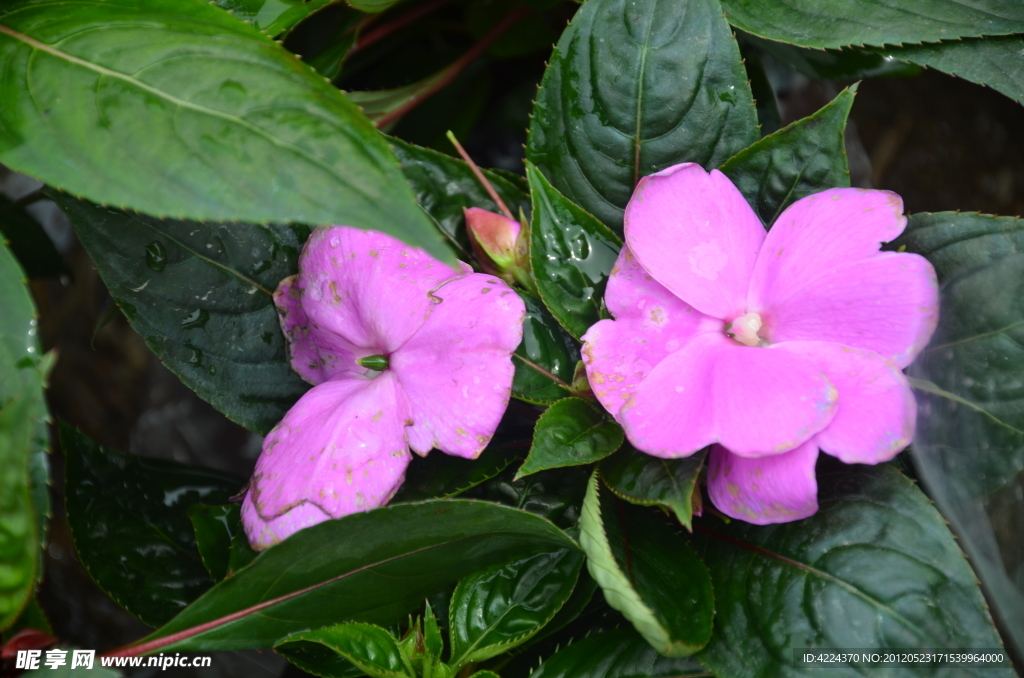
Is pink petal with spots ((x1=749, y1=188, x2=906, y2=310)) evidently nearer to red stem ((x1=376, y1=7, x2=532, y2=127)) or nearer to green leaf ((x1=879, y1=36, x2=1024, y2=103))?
green leaf ((x1=879, y1=36, x2=1024, y2=103))

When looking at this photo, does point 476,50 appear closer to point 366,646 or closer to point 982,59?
point 982,59

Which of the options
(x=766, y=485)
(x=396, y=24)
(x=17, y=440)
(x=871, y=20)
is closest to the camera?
(x=17, y=440)

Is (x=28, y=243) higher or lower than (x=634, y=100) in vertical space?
lower

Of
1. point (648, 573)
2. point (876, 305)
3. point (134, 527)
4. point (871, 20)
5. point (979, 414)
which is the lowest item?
point (134, 527)

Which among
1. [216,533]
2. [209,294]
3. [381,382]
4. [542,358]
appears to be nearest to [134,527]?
[216,533]

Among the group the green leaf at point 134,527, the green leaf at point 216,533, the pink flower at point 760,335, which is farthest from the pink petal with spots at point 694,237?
the green leaf at point 134,527

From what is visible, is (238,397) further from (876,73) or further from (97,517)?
(876,73)

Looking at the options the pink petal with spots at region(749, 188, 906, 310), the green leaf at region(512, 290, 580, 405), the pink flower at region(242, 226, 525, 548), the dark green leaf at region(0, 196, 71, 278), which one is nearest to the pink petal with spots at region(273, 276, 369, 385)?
the pink flower at region(242, 226, 525, 548)
